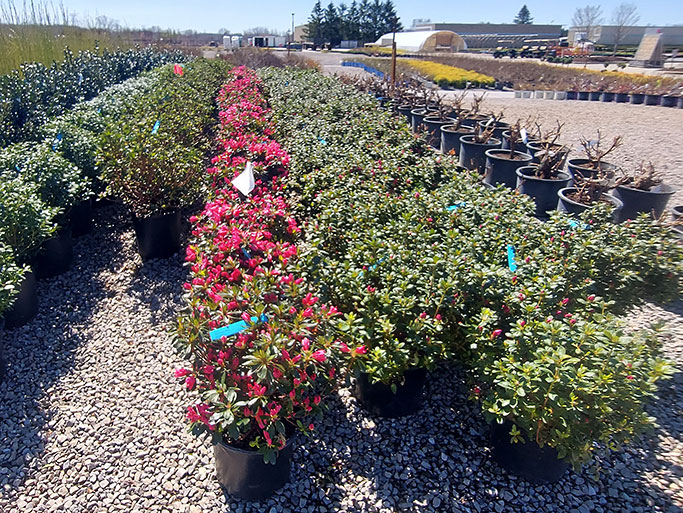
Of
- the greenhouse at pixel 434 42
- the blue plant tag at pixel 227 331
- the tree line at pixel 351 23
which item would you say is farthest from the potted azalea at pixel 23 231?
the tree line at pixel 351 23

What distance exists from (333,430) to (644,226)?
2.30 m

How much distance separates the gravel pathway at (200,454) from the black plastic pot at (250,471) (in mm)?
68

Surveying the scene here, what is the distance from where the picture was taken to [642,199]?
4371 millimetres

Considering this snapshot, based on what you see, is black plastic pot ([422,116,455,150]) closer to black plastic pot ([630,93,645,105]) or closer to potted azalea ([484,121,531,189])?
potted azalea ([484,121,531,189])

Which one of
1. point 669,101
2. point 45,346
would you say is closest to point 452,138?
point 45,346

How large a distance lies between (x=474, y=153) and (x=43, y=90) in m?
6.98

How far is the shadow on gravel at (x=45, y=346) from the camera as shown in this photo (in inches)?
93.5

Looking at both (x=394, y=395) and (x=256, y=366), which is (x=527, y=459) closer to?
(x=394, y=395)

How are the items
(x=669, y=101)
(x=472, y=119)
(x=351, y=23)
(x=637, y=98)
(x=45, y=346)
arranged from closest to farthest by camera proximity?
(x=45, y=346) < (x=472, y=119) < (x=669, y=101) < (x=637, y=98) < (x=351, y=23)

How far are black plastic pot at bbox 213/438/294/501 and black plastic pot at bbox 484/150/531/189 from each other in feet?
15.8

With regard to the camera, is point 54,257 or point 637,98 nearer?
point 54,257

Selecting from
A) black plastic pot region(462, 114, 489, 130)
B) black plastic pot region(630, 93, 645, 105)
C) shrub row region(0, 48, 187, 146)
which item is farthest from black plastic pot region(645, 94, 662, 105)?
shrub row region(0, 48, 187, 146)

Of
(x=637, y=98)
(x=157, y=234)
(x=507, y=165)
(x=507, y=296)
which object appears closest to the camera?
(x=507, y=296)

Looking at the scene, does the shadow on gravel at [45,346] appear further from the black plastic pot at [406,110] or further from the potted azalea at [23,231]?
the black plastic pot at [406,110]
